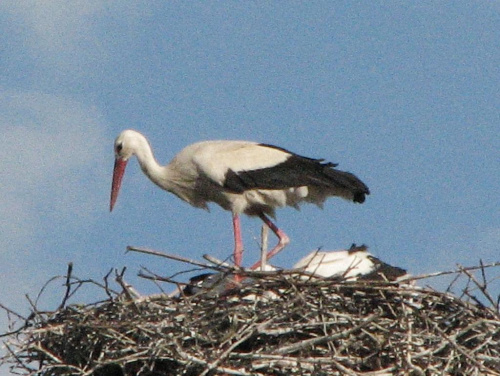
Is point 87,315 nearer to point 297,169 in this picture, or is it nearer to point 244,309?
point 244,309

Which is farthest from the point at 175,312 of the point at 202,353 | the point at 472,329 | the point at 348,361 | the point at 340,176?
the point at 340,176

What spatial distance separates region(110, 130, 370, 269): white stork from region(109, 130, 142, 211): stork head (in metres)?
0.29

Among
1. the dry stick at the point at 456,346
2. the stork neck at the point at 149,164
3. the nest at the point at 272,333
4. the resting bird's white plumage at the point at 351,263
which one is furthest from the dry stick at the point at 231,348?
the stork neck at the point at 149,164

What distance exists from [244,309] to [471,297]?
1.25m

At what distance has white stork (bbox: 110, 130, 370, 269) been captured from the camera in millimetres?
10555

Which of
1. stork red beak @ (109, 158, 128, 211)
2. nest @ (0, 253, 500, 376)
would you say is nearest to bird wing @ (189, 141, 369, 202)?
stork red beak @ (109, 158, 128, 211)

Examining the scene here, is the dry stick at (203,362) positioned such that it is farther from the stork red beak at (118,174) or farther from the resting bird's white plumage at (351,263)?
the stork red beak at (118,174)

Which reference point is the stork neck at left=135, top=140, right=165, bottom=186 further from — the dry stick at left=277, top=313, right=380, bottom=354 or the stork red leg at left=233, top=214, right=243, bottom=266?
the dry stick at left=277, top=313, right=380, bottom=354

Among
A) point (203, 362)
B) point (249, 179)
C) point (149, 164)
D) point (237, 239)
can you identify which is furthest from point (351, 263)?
Result: point (149, 164)

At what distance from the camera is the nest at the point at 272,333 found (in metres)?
7.78

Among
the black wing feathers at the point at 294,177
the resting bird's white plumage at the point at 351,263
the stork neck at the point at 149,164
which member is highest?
the stork neck at the point at 149,164

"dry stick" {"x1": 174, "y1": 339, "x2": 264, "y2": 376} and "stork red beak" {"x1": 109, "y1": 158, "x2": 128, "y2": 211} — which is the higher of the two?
"stork red beak" {"x1": 109, "y1": 158, "x2": 128, "y2": 211}

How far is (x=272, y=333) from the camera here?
26.1 ft

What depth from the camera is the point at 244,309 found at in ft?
26.4
